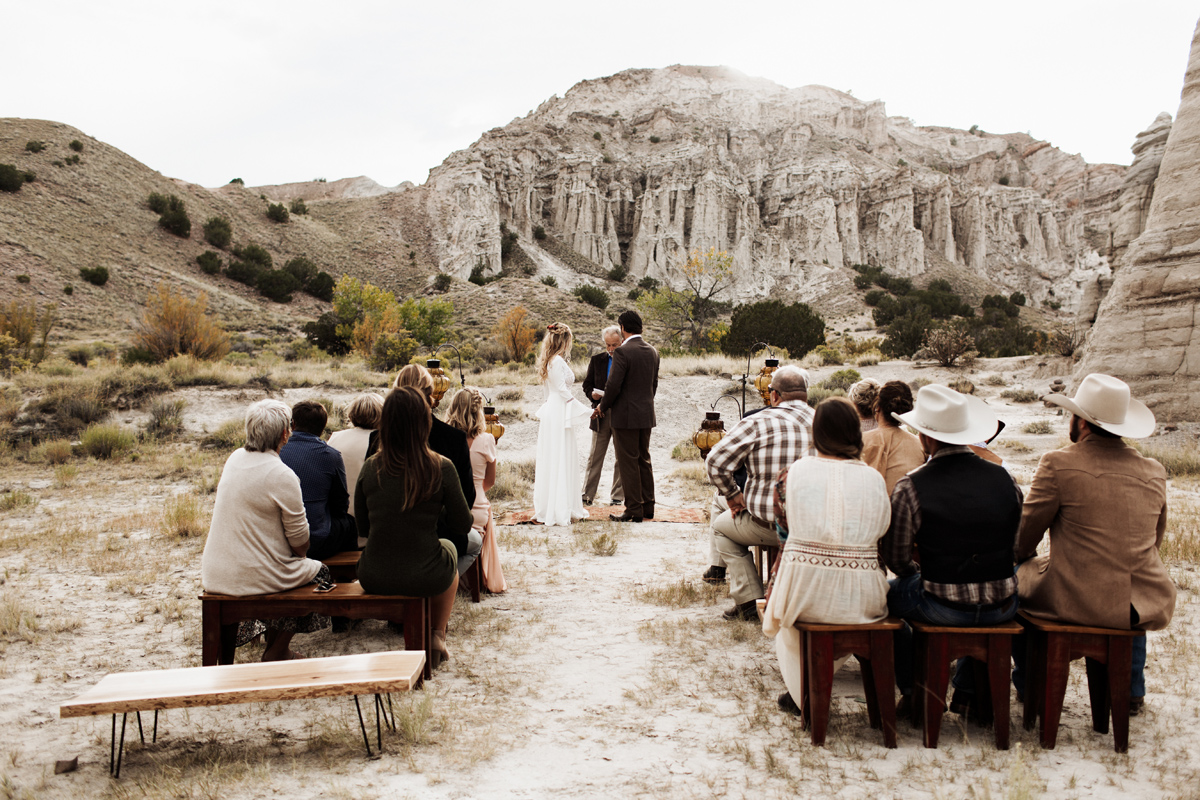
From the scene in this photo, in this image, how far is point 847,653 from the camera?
3.19m

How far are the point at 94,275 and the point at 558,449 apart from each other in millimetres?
35949

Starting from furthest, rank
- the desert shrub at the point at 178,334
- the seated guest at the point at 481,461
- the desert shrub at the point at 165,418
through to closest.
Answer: the desert shrub at the point at 178,334
the desert shrub at the point at 165,418
the seated guest at the point at 481,461

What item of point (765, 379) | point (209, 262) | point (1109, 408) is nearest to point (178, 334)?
point (765, 379)

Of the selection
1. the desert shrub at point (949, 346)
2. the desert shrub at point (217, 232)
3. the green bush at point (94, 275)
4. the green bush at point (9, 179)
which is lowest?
the desert shrub at point (949, 346)

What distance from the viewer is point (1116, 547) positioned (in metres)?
3.08

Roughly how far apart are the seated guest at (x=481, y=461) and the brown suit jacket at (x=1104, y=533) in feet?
12.1

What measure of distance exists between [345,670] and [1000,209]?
86.8 metres

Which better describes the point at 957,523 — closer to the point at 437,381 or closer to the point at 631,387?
the point at 437,381

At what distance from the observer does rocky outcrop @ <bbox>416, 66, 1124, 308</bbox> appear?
64562 millimetres

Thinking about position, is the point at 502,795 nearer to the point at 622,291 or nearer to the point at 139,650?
the point at 139,650

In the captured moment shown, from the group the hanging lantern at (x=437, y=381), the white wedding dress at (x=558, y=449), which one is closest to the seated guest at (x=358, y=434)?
the hanging lantern at (x=437, y=381)

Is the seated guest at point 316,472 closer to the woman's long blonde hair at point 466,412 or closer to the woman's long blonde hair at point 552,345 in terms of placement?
the woman's long blonde hair at point 466,412

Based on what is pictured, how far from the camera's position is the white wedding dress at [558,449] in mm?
7723

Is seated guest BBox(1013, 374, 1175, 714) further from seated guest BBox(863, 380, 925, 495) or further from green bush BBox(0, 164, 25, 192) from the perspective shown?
green bush BBox(0, 164, 25, 192)
